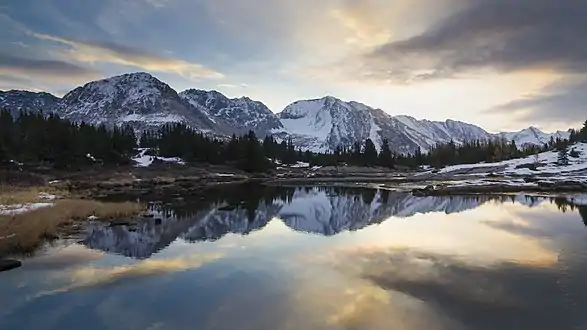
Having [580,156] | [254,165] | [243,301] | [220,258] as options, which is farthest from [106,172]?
[580,156]

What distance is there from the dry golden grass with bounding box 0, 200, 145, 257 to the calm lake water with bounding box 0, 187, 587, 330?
205 centimetres

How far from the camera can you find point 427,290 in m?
19.3

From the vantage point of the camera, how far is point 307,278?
2169 cm

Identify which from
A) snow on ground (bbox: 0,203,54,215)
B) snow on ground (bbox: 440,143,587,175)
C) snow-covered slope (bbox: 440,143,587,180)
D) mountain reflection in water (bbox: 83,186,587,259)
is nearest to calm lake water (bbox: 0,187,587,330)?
mountain reflection in water (bbox: 83,186,587,259)

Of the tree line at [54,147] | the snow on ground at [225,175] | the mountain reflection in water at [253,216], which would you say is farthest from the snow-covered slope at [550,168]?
the tree line at [54,147]

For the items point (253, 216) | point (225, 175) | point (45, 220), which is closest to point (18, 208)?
point (45, 220)

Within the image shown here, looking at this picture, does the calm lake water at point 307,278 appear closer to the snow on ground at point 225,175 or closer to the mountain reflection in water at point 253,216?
the mountain reflection in water at point 253,216

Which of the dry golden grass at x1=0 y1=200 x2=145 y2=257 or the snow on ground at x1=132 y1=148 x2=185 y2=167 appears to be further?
the snow on ground at x1=132 y1=148 x2=185 y2=167

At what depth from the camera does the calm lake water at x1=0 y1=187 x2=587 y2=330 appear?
15938 millimetres

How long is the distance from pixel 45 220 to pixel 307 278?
23.0 metres

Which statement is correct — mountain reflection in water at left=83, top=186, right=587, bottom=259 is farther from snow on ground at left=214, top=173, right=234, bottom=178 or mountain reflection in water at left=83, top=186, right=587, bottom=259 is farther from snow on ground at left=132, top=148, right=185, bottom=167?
snow on ground at left=132, top=148, right=185, bottom=167

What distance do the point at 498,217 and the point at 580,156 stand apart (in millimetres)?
123311

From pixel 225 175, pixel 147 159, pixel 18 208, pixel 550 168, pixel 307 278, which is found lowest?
pixel 307 278

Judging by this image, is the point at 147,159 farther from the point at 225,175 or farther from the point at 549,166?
the point at 549,166
